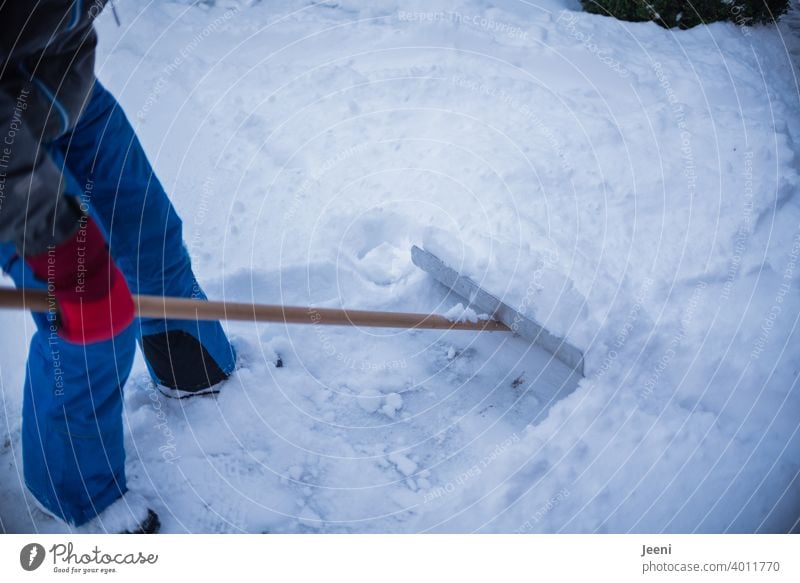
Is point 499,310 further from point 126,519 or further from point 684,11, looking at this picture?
point 684,11

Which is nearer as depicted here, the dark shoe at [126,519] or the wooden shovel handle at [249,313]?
the wooden shovel handle at [249,313]

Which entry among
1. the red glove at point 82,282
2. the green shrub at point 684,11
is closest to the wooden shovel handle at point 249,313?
the red glove at point 82,282

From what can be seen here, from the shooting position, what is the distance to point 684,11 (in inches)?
70.1

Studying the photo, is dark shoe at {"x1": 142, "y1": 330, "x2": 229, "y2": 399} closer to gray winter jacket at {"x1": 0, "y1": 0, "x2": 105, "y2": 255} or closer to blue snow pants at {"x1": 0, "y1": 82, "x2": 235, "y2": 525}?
blue snow pants at {"x1": 0, "y1": 82, "x2": 235, "y2": 525}

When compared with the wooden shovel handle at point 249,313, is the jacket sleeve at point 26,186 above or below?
above

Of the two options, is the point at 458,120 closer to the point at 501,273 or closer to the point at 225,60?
the point at 501,273

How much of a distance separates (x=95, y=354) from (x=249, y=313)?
22cm

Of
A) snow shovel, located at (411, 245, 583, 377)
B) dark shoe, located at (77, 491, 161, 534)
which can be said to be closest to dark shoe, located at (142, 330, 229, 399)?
dark shoe, located at (77, 491, 161, 534)

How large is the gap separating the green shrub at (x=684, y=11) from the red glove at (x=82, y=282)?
60.2 inches

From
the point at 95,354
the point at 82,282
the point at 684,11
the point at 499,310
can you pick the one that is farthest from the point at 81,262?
the point at 684,11

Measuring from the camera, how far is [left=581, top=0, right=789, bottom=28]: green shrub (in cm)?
170

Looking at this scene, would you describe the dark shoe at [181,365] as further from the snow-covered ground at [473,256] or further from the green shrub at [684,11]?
the green shrub at [684,11]

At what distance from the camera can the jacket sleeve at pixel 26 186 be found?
80 centimetres

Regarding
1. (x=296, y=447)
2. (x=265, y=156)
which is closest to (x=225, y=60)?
(x=265, y=156)
